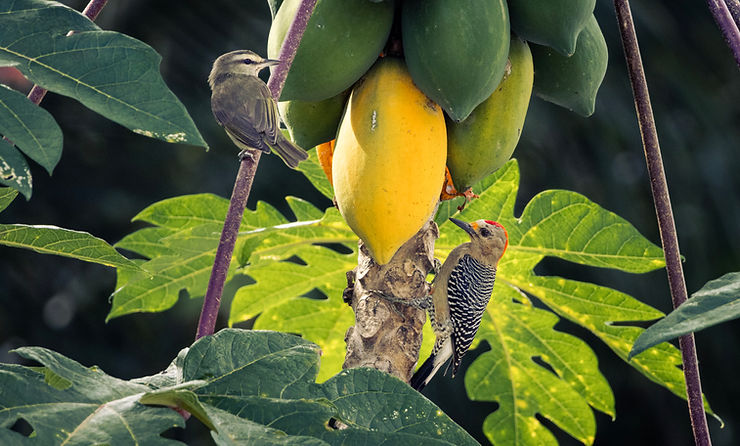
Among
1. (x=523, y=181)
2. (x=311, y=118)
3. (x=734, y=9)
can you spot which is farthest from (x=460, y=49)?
(x=523, y=181)

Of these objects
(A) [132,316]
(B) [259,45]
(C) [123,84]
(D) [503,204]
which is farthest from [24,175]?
(A) [132,316]

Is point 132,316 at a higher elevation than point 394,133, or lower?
lower

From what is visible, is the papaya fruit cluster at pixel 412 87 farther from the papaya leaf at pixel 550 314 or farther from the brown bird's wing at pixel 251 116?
the papaya leaf at pixel 550 314

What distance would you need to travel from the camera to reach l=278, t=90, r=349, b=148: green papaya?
850 millimetres

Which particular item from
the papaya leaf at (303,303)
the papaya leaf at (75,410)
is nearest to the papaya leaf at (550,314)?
the papaya leaf at (303,303)

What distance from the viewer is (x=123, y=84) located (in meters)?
0.58

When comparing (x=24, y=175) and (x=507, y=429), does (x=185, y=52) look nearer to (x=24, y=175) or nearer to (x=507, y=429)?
(x=507, y=429)

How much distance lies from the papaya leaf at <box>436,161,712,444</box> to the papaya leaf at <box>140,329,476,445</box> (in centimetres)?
59

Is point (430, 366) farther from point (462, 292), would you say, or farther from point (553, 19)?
point (553, 19)

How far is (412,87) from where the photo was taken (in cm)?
82

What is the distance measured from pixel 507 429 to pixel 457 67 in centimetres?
80

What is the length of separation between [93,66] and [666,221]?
0.56 metres

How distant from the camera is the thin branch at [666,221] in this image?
79cm

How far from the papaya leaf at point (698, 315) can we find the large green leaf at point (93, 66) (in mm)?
330
